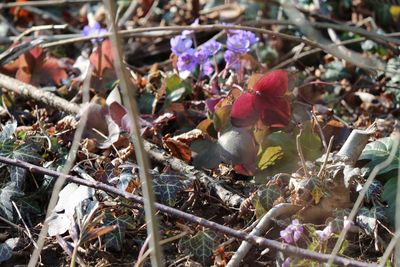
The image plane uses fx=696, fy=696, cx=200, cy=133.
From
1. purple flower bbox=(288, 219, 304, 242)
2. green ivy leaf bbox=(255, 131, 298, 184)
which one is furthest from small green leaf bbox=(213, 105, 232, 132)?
purple flower bbox=(288, 219, 304, 242)

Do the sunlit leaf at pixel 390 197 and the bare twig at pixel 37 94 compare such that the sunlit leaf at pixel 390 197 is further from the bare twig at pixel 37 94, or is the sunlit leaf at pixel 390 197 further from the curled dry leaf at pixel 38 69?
the curled dry leaf at pixel 38 69

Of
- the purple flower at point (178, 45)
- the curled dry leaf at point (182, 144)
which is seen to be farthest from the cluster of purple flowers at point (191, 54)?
the curled dry leaf at point (182, 144)

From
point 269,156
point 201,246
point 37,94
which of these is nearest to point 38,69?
point 37,94

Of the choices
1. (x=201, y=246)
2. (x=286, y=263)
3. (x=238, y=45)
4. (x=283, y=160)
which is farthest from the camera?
(x=238, y=45)

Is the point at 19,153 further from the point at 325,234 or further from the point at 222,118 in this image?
the point at 325,234

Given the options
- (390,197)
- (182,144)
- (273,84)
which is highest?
(273,84)

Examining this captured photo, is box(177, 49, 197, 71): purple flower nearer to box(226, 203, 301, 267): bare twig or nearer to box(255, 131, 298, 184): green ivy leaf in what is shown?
box(255, 131, 298, 184): green ivy leaf
